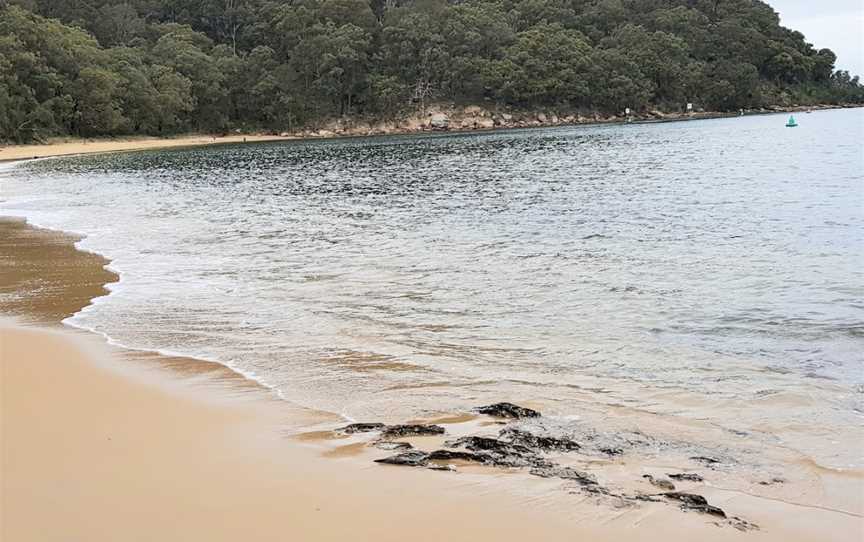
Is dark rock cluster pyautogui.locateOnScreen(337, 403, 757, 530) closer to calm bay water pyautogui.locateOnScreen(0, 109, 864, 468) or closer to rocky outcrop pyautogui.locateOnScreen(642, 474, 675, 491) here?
rocky outcrop pyautogui.locateOnScreen(642, 474, 675, 491)

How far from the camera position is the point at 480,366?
25.8ft

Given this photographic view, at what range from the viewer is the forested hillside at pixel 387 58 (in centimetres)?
10231

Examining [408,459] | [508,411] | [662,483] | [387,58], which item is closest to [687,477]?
[662,483]

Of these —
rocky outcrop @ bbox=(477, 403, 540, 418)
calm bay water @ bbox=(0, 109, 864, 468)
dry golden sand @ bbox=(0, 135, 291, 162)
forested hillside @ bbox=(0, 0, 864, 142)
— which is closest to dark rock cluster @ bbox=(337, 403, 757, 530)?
rocky outcrop @ bbox=(477, 403, 540, 418)

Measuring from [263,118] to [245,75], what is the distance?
721 centimetres

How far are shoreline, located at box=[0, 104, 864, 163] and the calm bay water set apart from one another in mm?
59624

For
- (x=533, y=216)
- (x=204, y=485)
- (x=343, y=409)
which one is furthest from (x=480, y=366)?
(x=533, y=216)

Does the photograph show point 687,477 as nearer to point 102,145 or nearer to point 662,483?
point 662,483

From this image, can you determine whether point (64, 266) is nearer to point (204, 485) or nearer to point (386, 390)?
point (386, 390)

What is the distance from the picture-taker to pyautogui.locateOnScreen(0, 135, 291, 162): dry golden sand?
2991 inches

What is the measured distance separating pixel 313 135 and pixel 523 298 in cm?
11831

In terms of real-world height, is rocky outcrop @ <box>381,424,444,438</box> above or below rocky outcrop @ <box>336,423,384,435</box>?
above

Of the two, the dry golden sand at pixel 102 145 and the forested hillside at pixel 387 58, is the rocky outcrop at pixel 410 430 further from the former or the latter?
the forested hillside at pixel 387 58

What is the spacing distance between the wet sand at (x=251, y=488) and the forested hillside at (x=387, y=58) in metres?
94.2
